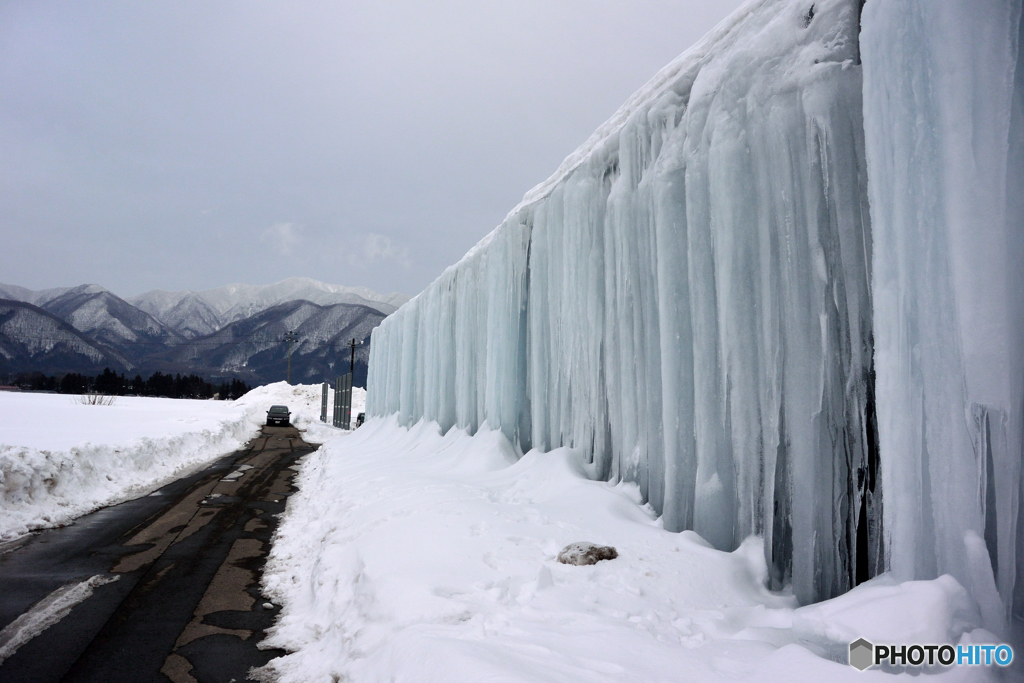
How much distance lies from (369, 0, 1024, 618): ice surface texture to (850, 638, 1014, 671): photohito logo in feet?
0.78

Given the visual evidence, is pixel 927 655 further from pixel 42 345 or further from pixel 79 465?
pixel 42 345

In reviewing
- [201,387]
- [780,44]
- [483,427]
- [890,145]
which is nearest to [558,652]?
[890,145]

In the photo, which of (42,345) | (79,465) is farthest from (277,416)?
(42,345)

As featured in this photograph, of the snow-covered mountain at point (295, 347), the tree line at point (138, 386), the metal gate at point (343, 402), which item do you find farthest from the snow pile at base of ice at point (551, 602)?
the snow-covered mountain at point (295, 347)

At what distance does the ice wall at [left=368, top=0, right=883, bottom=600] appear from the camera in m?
2.70

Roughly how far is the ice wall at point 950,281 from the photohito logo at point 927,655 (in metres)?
0.12

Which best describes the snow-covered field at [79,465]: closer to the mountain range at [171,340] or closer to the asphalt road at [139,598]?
the asphalt road at [139,598]

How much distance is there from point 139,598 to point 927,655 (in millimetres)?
4221

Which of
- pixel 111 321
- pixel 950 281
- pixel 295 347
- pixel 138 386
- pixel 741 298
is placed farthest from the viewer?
pixel 111 321

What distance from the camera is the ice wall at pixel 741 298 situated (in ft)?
8.85

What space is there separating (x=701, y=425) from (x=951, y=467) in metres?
1.42

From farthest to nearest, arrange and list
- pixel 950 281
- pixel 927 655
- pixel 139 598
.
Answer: pixel 139 598
pixel 950 281
pixel 927 655

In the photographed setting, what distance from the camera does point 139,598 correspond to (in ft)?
11.6

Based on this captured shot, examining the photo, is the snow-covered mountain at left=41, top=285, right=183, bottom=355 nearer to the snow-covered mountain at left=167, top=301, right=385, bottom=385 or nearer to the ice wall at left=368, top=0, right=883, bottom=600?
the snow-covered mountain at left=167, top=301, right=385, bottom=385
